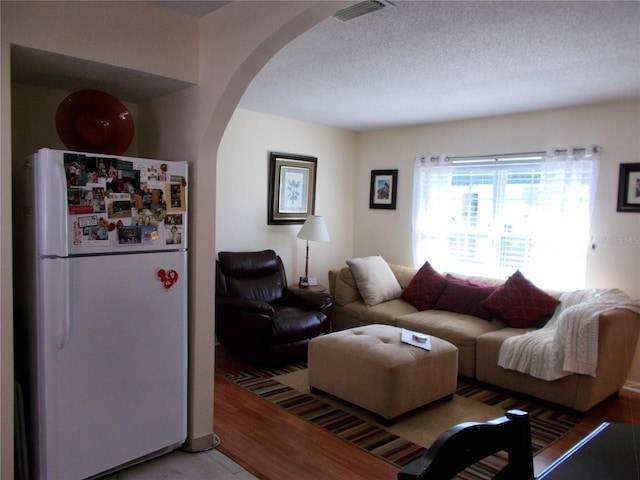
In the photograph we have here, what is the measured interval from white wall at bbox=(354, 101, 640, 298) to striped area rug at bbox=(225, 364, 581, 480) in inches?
52.9

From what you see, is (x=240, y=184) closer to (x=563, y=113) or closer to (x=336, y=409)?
(x=336, y=409)

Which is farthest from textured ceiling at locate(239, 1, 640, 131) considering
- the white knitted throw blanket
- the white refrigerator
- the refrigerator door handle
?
the refrigerator door handle

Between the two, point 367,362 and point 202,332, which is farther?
point 367,362

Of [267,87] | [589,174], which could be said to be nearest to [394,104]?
[267,87]

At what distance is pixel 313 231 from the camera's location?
16.4 feet

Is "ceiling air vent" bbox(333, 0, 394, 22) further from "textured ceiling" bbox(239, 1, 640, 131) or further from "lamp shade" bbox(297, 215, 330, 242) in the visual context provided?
"lamp shade" bbox(297, 215, 330, 242)

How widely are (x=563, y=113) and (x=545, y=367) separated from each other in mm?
2275

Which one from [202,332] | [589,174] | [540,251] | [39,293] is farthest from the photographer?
[540,251]

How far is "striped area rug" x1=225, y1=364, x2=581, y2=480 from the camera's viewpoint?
→ 8.90ft

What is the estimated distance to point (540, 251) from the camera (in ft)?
14.3

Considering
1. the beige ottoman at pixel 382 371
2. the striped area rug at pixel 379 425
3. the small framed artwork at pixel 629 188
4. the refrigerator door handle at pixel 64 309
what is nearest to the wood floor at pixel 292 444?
the striped area rug at pixel 379 425

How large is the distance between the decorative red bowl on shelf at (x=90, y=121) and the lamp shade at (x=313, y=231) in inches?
107

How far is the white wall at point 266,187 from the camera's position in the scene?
4684 mm

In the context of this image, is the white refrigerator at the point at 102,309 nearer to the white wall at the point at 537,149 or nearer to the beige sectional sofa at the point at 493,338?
the beige sectional sofa at the point at 493,338
